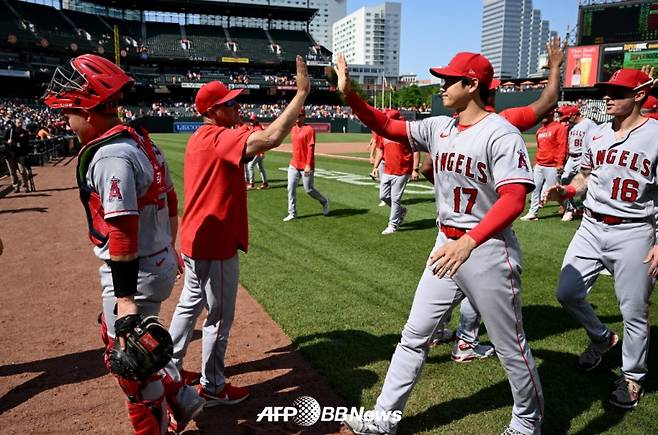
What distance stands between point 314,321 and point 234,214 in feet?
6.99

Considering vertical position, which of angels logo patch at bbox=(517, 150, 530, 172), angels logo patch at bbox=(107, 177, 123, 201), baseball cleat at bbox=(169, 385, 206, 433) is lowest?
baseball cleat at bbox=(169, 385, 206, 433)

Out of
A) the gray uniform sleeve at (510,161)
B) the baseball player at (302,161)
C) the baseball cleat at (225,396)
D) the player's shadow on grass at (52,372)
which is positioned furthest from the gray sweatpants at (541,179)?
the player's shadow on grass at (52,372)

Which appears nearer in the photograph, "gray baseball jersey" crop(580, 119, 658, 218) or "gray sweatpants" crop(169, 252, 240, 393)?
"gray sweatpants" crop(169, 252, 240, 393)

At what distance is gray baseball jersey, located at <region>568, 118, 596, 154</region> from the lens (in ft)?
33.4

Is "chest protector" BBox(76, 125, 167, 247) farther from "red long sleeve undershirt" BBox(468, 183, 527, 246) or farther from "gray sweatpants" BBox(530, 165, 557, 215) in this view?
"gray sweatpants" BBox(530, 165, 557, 215)

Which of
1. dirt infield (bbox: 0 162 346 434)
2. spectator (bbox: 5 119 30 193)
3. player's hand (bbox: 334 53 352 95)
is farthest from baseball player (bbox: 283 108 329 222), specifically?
spectator (bbox: 5 119 30 193)

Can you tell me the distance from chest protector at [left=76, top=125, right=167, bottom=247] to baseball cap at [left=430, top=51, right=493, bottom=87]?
186cm

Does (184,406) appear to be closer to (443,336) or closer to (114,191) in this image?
(114,191)

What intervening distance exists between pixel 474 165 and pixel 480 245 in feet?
1.66

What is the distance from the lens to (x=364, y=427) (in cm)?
342

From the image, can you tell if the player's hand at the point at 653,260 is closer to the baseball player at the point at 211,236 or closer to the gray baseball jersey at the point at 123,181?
the baseball player at the point at 211,236

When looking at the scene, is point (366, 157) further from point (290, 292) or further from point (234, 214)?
point (234, 214)

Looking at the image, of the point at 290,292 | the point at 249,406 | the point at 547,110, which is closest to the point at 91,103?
the point at 249,406

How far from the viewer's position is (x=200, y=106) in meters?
3.74
